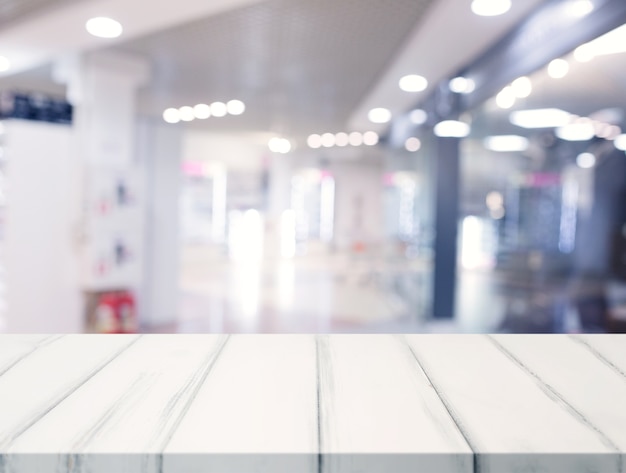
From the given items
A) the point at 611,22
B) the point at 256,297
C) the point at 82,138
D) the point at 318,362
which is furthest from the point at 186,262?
the point at 318,362

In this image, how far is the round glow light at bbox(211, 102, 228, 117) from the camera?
7.19m

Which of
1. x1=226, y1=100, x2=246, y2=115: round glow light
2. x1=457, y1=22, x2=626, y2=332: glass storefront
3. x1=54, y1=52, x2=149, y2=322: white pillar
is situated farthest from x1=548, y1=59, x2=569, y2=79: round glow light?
x1=226, y1=100, x2=246, y2=115: round glow light

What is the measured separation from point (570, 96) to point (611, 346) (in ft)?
14.9

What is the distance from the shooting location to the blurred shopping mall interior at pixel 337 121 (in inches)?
150

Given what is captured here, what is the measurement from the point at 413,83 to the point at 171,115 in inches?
152

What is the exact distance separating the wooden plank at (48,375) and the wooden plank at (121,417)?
0.01 metres

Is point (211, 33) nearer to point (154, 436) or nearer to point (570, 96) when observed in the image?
point (570, 96)

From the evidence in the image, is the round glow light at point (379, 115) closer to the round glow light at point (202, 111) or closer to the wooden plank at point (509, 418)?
the round glow light at point (202, 111)

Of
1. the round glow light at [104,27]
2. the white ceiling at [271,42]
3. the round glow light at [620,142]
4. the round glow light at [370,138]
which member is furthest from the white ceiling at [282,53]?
the round glow light at [370,138]

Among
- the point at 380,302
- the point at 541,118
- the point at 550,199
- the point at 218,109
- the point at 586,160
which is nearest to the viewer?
the point at 586,160

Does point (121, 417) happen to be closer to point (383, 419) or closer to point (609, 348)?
point (383, 419)

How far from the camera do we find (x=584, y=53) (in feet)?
11.2

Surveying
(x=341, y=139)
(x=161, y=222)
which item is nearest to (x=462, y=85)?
(x=161, y=222)

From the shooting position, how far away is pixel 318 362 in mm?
764
